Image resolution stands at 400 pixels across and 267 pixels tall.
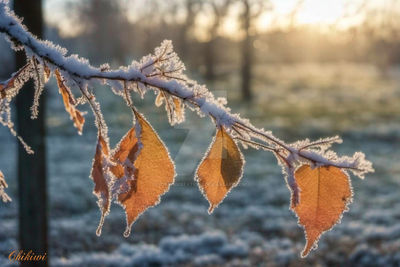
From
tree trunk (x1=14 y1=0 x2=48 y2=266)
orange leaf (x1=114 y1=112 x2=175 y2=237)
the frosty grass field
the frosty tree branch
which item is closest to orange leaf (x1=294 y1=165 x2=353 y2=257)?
the frosty tree branch

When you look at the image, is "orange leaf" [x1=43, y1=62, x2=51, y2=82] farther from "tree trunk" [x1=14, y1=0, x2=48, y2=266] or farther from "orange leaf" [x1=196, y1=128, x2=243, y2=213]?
"tree trunk" [x1=14, y1=0, x2=48, y2=266]

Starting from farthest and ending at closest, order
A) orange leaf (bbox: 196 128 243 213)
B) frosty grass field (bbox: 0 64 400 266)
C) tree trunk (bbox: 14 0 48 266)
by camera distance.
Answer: frosty grass field (bbox: 0 64 400 266) → tree trunk (bbox: 14 0 48 266) → orange leaf (bbox: 196 128 243 213)

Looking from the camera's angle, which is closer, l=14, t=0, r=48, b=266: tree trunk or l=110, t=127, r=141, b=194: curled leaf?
l=110, t=127, r=141, b=194: curled leaf

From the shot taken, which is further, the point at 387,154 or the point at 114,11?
the point at 114,11

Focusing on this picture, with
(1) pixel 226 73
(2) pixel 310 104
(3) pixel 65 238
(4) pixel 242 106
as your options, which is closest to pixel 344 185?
(3) pixel 65 238

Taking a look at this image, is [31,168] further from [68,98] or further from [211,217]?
[211,217]

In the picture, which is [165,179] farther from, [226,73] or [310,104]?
[226,73]
